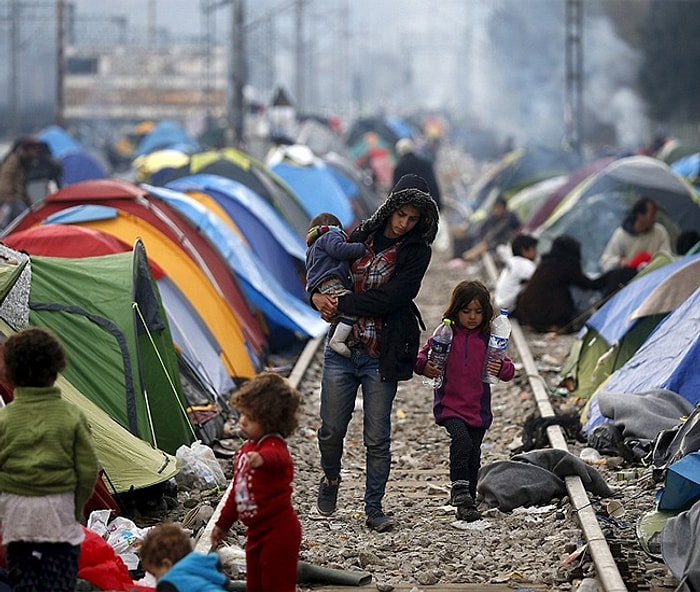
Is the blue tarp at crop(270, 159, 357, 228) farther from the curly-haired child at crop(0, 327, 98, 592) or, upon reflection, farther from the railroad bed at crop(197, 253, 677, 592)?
the curly-haired child at crop(0, 327, 98, 592)

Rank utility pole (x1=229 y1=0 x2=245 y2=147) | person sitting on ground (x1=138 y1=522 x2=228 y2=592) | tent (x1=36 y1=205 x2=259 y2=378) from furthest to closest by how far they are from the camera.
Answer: utility pole (x1=229 y1=0 x2=245 y2=147)
tent (x1=36 y1=205 x2=259 y2=378)
person sitting on ground (x1=138 y1=522 x2=228 y2=592)

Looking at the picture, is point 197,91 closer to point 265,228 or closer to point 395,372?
point 265,228

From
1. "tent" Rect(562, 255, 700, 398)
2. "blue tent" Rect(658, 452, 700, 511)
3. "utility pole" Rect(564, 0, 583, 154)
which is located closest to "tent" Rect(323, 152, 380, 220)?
"utility pole" Rect(564, 0, 583, 154)

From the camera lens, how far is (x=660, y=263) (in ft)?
43.5

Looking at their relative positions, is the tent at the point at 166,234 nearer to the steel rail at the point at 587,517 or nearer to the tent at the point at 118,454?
the steel rail at the point at 587,517

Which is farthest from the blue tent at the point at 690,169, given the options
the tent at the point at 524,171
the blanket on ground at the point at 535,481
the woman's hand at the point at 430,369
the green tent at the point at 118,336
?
the woman's hand at the point at 430,369

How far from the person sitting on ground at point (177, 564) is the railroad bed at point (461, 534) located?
1445 mm

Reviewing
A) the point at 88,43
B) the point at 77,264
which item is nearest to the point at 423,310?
the point at 77,264

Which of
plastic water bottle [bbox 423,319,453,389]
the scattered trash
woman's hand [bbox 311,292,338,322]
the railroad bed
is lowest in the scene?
the railroad bed

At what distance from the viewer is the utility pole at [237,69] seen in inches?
1323

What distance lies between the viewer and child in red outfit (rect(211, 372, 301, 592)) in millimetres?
6027

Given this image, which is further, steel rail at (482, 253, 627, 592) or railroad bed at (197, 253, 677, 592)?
railroad bed at (197, 253, 677, 592)

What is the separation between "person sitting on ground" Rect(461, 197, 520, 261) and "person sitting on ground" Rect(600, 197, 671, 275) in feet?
27.4

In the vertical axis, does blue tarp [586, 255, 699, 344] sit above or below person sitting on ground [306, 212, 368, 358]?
below
